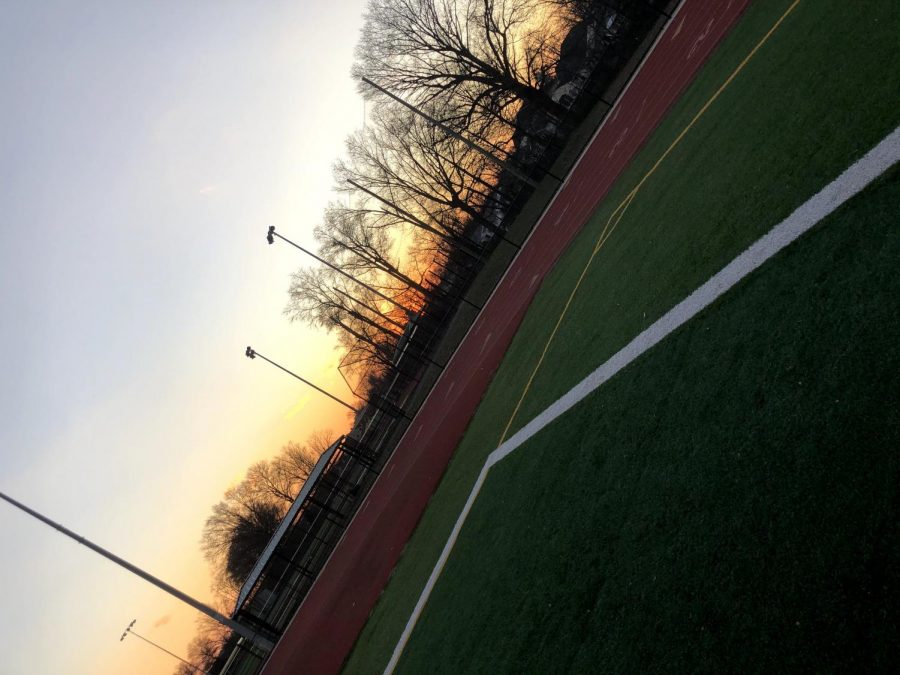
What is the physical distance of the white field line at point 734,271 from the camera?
5758mm

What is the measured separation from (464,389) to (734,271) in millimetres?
12840

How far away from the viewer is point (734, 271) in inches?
274

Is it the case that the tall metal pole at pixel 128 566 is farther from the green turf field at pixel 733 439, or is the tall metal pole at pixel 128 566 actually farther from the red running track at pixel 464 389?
the green turf field at pixel 733 439

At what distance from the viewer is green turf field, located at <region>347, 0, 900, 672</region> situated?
4211mm

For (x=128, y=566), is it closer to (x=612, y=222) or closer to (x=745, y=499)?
(x=612, y=222)

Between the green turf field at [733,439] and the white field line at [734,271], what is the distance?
17cm

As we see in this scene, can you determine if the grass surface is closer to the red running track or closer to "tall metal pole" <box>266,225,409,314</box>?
the red running track

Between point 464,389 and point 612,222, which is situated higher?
point 612,222

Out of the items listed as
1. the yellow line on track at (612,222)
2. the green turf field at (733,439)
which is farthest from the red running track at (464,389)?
A: the green turf field at (733,439)

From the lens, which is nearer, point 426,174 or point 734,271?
point 734,271

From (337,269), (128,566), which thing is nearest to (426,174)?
(337,269)

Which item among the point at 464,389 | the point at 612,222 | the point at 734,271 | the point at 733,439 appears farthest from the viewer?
the point at 464,389

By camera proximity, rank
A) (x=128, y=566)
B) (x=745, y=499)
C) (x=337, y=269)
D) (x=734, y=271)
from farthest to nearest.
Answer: (x=337, y=269)
(x=128, y=566)
(x=734, y=271)
(x=745, y=499)

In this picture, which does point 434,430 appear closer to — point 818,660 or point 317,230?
point 818,660
